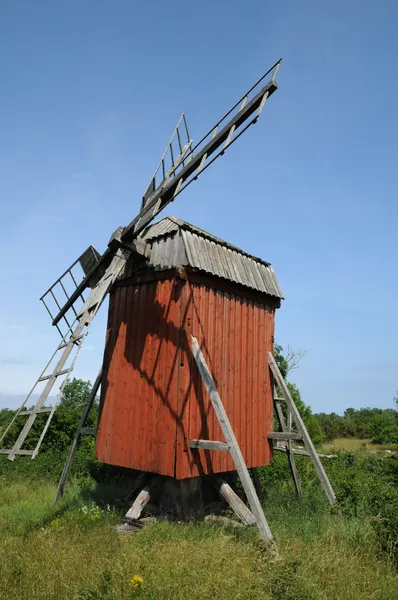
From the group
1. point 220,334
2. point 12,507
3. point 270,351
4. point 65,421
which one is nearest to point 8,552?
point 12,507

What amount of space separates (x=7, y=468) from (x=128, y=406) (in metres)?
8.42

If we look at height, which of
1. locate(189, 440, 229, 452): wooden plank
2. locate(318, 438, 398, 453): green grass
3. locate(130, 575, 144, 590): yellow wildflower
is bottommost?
locate(130, 575, 144, 590): yellow wildflower

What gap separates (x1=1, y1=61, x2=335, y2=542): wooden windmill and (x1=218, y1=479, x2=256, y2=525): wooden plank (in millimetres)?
27

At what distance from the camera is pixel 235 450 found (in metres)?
7.57

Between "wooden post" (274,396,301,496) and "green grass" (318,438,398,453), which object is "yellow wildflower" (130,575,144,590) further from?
"green grass" (318,438,398,453)

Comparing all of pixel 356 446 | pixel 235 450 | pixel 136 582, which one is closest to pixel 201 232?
pixel 235 450

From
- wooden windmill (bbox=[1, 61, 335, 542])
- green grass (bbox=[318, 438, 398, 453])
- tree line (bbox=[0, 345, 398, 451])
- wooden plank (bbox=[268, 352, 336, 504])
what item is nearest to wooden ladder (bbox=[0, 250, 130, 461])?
wooden windmill (bbox=[1, 61, 335, 542])

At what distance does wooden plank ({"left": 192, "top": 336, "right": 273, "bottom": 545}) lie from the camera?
23.2 feet

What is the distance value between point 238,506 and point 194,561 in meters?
2.59

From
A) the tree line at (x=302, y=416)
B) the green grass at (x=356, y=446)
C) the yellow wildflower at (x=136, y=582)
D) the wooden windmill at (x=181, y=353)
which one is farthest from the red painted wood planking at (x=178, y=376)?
the green grass at (x=356, y=446)

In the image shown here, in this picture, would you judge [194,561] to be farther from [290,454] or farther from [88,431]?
[290,454]

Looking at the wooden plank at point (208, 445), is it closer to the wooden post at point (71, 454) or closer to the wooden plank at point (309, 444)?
the wooden plank at point (309, 444)

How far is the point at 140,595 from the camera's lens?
503 centimetres

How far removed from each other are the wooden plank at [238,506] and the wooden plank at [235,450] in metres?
0.57
